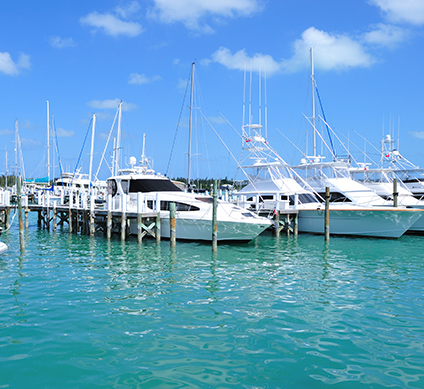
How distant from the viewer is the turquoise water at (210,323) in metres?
6.41

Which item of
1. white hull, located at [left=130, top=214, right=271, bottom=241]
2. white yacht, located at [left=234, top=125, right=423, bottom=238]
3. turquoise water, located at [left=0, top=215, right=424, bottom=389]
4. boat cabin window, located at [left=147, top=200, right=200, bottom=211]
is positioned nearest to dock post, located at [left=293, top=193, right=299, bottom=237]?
white yacht, located at [left=234, top=125, right=423, bottom=238]

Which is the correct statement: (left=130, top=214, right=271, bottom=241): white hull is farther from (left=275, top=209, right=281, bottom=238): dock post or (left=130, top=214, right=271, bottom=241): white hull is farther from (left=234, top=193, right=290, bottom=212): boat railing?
(left=234, top=193, right=290, bottom=212): boat railing

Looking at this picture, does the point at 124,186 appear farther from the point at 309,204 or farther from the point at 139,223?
the point at 309,204

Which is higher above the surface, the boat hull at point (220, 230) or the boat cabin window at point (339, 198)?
the boat cabin window at point (339, 198)

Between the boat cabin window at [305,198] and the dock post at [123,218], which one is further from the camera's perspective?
the boat cabin window at [305,198]

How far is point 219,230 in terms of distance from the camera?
1978cm

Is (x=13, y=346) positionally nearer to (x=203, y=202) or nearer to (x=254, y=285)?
(x=254, y=285)

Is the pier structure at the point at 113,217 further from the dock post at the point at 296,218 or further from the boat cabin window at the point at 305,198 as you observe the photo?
the boat cabin window at the point at 305,198

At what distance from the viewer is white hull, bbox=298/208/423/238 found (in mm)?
22859

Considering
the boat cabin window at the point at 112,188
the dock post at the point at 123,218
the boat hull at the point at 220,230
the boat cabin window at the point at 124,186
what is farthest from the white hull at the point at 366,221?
the boat cabin window at the point at 112,188

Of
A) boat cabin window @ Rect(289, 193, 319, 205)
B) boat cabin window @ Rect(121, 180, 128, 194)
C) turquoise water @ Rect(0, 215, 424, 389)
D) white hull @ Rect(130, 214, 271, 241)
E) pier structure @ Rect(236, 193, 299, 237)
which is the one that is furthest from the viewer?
boat cabin window @ Rect(289, 193, 319, 205)

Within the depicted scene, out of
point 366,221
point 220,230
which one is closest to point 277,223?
point 366,221

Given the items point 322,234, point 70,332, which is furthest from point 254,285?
point 322,234

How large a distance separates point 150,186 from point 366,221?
12.8 m
